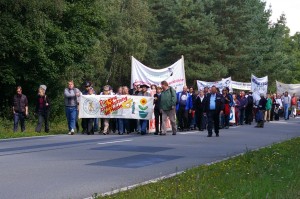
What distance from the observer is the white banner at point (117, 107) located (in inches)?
922

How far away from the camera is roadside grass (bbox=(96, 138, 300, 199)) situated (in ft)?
27.9

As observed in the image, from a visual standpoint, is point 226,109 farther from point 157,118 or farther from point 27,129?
point 27,129

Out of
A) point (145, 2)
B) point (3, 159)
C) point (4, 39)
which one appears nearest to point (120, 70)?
point (145, 2)

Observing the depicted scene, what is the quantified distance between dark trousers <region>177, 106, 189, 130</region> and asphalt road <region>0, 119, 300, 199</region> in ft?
19.3

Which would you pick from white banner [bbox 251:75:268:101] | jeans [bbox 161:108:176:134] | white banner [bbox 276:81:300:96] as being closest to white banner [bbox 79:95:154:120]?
jeans [bbox 161:108:176:134]

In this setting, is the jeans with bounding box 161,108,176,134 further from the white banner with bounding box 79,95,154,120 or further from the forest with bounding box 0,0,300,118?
the forest with bounding box 0,0,300,118

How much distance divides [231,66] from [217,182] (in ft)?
187

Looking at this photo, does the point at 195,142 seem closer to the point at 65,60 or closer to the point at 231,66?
the point at 65,60

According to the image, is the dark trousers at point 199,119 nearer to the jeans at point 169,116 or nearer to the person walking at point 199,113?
the person walking at point 199,113

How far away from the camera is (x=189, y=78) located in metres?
62.1

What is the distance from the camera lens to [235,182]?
972cm

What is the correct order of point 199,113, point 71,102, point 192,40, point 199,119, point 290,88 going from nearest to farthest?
point 71,102 < point 199,113 < point 199,119 < point 290,88 < point 192,40

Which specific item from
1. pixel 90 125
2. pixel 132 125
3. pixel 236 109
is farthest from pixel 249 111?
pixel 90 125

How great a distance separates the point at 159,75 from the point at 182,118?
2.47 metres
